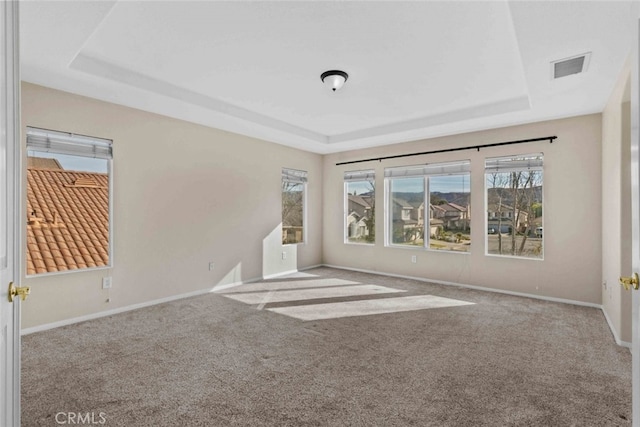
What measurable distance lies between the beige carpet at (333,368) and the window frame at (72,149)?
24.1 inches

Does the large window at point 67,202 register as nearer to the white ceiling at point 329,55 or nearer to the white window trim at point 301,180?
the white ceiling at point 329,55

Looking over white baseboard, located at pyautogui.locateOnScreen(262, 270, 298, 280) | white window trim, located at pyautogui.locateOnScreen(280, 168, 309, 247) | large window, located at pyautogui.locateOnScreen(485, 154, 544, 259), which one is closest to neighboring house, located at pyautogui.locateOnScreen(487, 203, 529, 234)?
large window, located at pyautogui.locateOnScreen(485, 154, 544, 259)

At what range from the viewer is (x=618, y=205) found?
307cm

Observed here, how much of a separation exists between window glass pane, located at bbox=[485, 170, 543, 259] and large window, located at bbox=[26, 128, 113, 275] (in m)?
4.96

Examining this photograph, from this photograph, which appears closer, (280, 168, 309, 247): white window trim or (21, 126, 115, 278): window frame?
(21, 126, 115, 278): window frame

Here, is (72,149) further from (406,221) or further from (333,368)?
(406,221)

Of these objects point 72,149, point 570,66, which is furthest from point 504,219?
point 72,149

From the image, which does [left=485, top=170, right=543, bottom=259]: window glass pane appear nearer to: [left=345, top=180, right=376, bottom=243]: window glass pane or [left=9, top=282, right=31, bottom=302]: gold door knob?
[left=345, top=180, right=376, bottom=243]: window glass pane

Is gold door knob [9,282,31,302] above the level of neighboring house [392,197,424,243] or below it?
below

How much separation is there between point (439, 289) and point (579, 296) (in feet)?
5.39

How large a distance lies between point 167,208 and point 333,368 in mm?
2957

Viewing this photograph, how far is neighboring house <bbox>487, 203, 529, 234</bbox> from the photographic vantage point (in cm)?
465

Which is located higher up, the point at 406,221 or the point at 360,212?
the point at 360,212

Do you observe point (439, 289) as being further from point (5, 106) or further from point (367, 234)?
point (5, 106)
